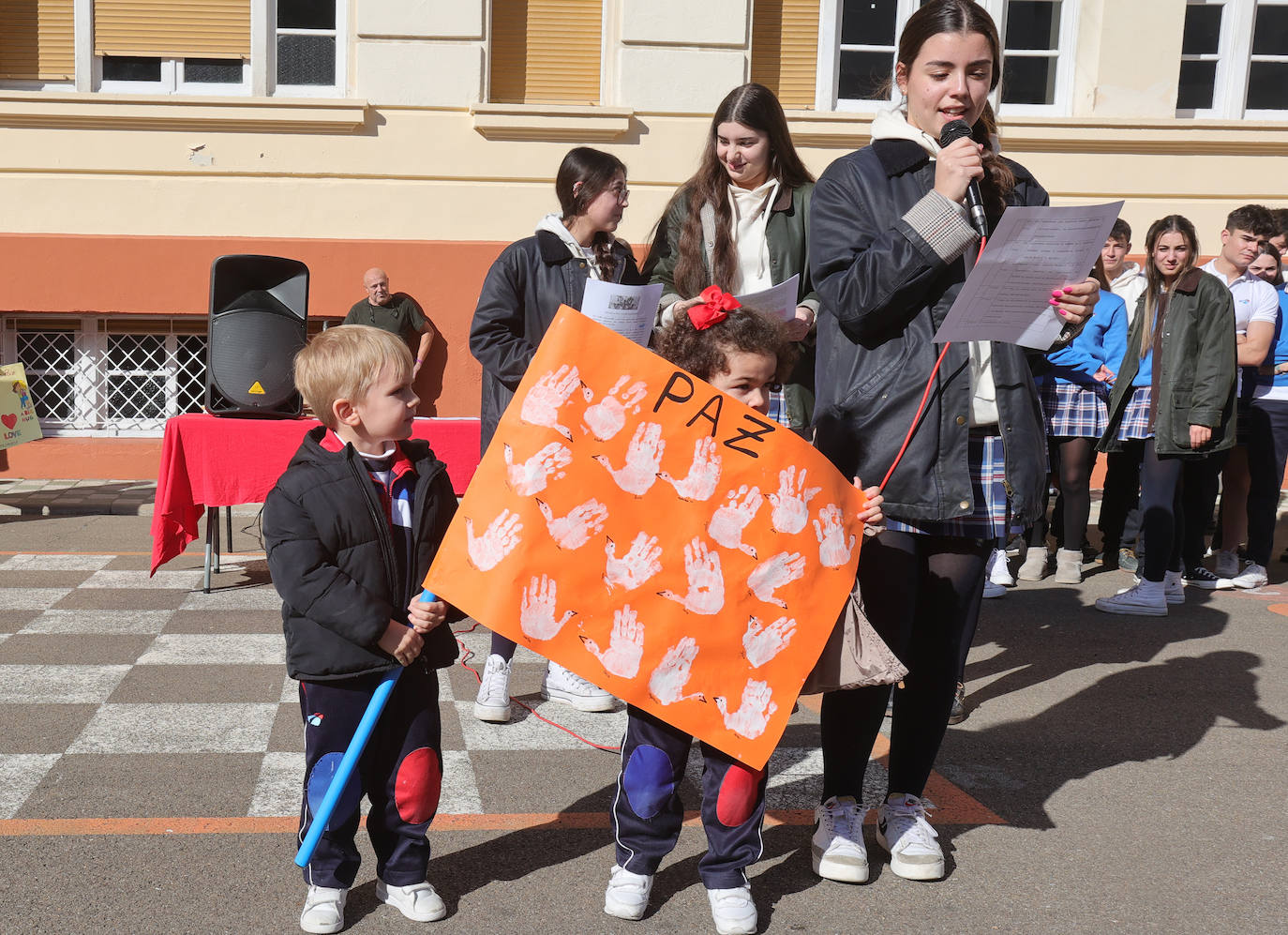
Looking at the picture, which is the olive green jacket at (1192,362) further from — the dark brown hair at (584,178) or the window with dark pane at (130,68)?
the window with dark pane at (130,68)

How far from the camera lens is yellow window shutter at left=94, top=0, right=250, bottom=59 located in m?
10.6

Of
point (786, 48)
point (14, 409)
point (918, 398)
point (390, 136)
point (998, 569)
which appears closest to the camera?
point (918, 398)

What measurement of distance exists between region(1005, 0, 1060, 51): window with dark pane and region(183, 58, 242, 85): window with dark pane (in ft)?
22.5

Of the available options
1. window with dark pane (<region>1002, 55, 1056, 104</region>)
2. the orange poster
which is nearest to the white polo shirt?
window with dark pane (<region>1002, 55, 1056, 104</region>)

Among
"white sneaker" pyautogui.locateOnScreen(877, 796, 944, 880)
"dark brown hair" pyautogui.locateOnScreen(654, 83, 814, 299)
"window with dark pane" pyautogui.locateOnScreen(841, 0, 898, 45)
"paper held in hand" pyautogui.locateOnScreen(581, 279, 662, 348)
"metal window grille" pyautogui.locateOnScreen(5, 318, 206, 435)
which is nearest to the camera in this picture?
"white sneaker" pyautogui.locateOnScreen(877, 796, 944, 880)

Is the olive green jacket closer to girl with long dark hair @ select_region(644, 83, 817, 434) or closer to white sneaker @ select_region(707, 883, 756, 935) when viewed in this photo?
girl with long dark hair @ select_region(644, 83, 817, 434)

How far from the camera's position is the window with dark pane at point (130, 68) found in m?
10.7

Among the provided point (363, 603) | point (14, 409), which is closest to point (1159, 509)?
point (363, 603)

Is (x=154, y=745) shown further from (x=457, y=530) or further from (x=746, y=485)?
(x=746, y=485)

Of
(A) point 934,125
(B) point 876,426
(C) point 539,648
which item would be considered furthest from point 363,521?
(A) point 934,125

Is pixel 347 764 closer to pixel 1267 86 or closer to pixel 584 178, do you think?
pixel 584 178

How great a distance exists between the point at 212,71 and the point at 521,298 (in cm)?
770

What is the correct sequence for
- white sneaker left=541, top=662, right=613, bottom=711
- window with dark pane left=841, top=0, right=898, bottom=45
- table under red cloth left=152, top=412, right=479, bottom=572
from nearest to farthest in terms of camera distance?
white sneaker left=541, top=662, right=613, bottom=711
table under red cloth left=152, top=412, right=479, bottom=572
window with dark pane left=841, top=0, right=898, bottom=45

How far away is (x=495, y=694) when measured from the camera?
439cm
